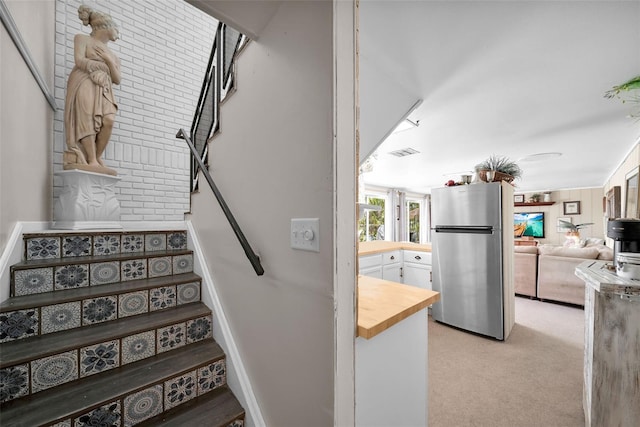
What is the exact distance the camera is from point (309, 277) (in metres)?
0.90

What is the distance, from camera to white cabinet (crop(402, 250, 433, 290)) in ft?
11.0

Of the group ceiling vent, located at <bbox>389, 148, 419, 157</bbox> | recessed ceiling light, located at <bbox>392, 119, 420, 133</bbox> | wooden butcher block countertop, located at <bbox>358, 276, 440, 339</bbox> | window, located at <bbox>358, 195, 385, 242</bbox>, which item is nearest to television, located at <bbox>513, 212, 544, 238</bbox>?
window, located at <bbox>358, 195, 385, 242</bbox>

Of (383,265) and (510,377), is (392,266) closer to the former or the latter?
(383,265)

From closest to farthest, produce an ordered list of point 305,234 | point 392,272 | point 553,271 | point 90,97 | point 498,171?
point 305,234 → point 90,97 → point 498,171 → point 392,272 → point 553,271

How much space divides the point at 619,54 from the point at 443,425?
269 cm

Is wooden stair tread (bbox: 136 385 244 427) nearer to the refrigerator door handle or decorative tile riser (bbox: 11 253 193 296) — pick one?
decorative tile riser (bbox: 11 253 193 296)

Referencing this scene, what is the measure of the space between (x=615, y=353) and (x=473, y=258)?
159cm

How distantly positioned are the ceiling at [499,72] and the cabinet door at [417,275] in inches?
70.2

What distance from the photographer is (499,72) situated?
1.97 m

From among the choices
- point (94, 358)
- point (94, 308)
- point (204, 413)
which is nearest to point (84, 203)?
point (94, 308)

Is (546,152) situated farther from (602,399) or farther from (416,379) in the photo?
(416,379)

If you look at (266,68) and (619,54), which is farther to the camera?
(619,54)

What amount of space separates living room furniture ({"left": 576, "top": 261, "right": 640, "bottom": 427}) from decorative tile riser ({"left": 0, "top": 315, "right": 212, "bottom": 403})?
2.12 meters

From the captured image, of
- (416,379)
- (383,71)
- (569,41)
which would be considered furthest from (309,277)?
(569,41)
